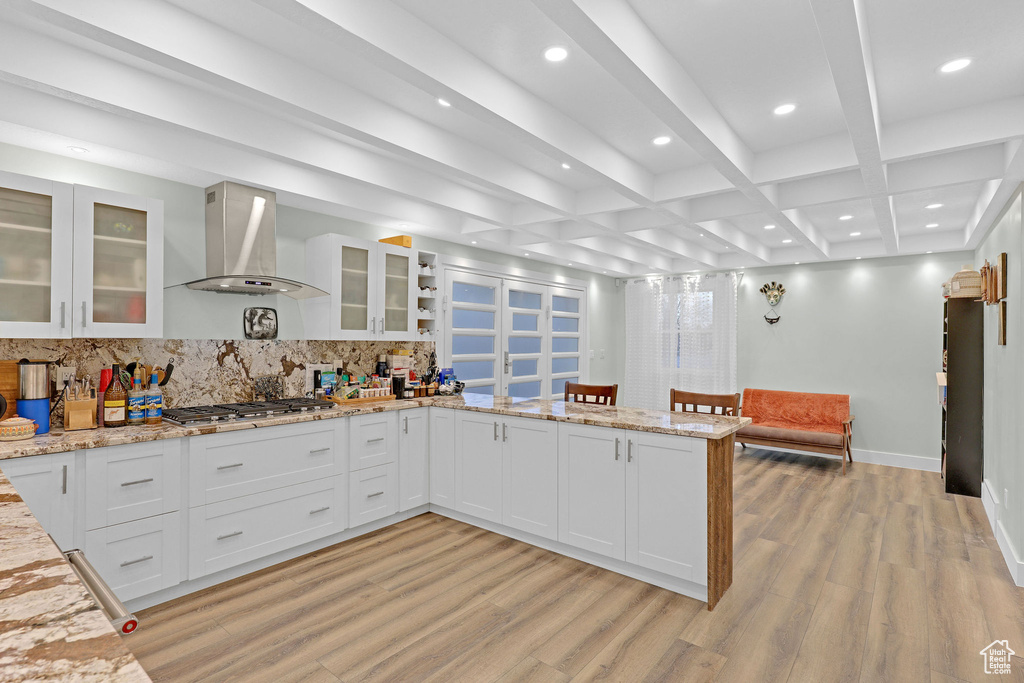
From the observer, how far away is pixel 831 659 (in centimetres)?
224

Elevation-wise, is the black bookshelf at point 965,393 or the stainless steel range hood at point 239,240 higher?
the stainless steel range hood at point 239,240

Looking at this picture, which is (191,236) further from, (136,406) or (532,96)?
(532,96)

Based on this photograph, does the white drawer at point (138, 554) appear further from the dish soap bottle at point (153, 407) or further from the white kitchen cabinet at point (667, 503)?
the white kitchen cabinet at point (667, 503)

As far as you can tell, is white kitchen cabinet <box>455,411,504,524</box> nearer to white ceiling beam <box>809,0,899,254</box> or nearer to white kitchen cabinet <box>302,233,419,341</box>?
white kitchen cabinet <box>302,233,419,341</box>

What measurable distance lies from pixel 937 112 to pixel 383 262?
3.67m

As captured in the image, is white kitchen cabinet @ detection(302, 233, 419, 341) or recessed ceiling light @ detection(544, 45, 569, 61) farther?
white kitchen cabinet @ detection(302, 233, 419, 341)

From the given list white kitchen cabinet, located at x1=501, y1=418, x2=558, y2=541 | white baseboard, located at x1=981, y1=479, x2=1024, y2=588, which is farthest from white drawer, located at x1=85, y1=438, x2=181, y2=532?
white baseboard, located at x1=981, y1=479, x2=1024, y2=588

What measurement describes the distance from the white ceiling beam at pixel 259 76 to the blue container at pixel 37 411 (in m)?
1.75

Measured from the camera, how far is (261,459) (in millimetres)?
3023

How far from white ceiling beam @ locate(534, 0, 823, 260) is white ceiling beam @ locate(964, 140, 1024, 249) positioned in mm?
1387

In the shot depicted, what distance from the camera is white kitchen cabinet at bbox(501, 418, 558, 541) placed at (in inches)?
127

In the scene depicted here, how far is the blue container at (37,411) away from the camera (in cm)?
257

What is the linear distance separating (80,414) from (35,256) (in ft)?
2.73

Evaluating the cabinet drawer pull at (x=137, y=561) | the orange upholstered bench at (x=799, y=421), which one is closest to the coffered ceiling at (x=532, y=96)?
the cabinet drawer pull at (x=137, y=561)
